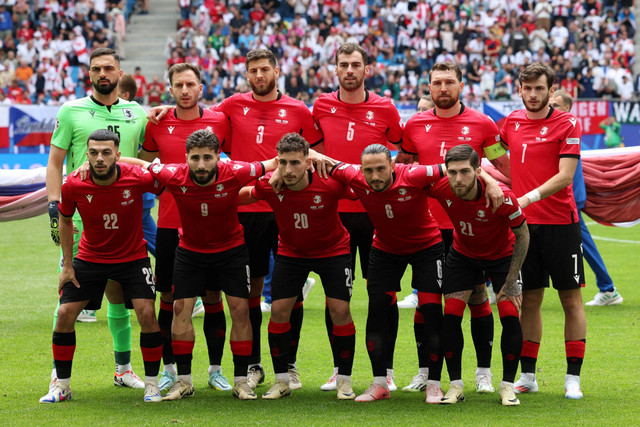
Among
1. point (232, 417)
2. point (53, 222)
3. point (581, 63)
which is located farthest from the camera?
point (581, 63)

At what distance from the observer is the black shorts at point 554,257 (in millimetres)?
6520

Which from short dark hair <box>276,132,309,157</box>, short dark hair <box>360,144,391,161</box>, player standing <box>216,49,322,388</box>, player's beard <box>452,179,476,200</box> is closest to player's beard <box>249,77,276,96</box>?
player standing <box>216,49,322,388</box>

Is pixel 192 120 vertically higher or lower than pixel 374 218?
higher

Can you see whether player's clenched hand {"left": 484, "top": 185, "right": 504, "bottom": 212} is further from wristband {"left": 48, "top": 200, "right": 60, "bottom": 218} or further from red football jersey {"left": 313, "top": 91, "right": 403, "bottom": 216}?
wristband {"left": 48, "top": 200, "right": 60, "bottom": 218}

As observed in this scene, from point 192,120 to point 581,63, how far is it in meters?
21.6

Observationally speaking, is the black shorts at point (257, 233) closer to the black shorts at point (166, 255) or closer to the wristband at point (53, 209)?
the black shorts at point (166, 255)

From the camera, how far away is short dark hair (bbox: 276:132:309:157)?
619cm

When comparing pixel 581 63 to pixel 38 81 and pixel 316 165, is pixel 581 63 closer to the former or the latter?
pixel 38 81

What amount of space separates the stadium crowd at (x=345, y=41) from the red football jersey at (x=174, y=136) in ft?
58.5

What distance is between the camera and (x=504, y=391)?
6.15m

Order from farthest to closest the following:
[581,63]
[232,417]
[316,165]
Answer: [581,63]
[316,165]
[232,417]

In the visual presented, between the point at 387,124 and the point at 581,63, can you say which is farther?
the point at 581,63

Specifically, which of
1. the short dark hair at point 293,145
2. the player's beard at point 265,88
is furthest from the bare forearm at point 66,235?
the player's beard at point 265,88

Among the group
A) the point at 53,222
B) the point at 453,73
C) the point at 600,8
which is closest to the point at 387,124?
the point at 453,73
